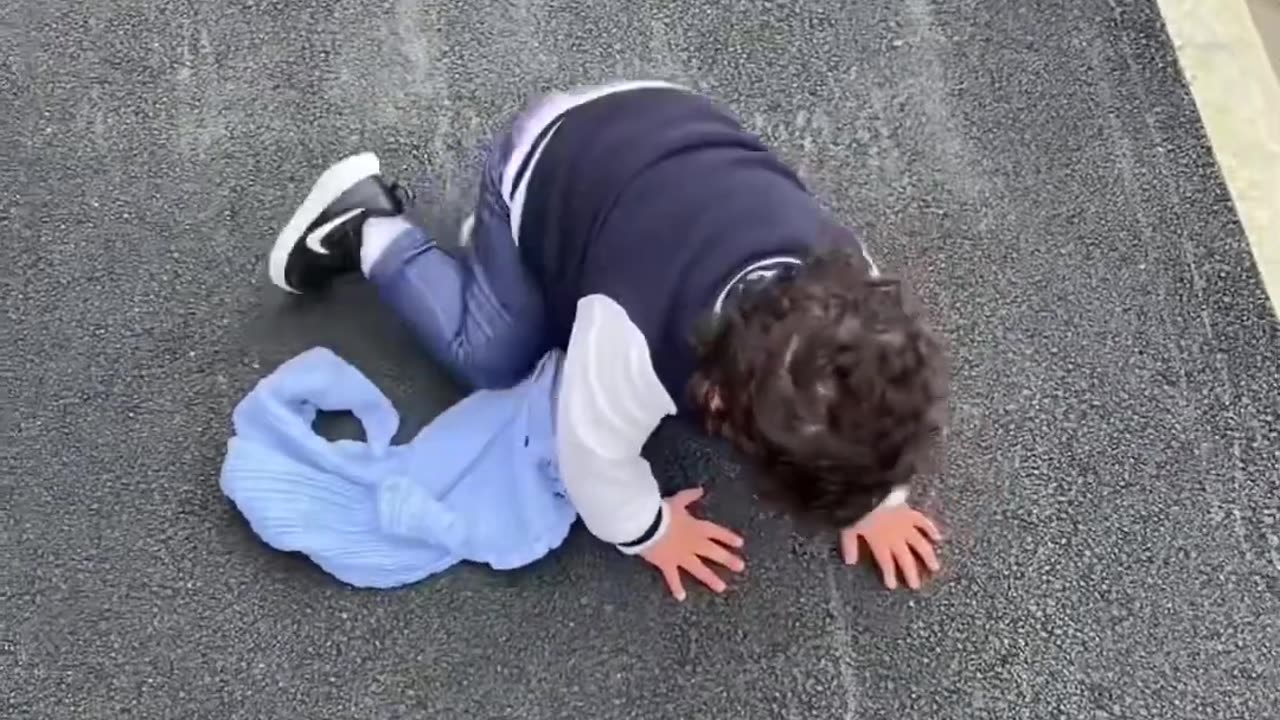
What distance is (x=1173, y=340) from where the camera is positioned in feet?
3.68

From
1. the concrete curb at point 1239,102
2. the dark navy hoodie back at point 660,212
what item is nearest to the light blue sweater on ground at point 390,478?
the dark navy hoodie back at point 660,212

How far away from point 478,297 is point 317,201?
15 centimetres

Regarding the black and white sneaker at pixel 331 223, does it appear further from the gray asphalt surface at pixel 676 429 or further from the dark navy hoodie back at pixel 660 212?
the dark navy hoodie back at pixel 660 212

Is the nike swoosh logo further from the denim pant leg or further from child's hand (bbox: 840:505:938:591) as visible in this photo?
child's hand (bbox: 840:505:938:591)

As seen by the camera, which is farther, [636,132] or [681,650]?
[681,650]

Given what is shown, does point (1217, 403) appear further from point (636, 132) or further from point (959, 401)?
point (636, 132)

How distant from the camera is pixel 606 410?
866 millimetres

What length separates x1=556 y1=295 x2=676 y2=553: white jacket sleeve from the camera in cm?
85

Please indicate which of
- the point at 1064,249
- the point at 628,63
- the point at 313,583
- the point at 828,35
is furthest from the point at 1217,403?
the point at 313,583

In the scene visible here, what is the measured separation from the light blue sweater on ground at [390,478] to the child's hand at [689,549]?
0.07 m

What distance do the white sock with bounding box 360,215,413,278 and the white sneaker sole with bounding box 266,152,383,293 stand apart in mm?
34

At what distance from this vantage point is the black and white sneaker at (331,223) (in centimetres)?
107

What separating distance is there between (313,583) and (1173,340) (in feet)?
2.21

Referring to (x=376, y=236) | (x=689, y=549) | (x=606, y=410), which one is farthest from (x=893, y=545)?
(x=376, y=236)
